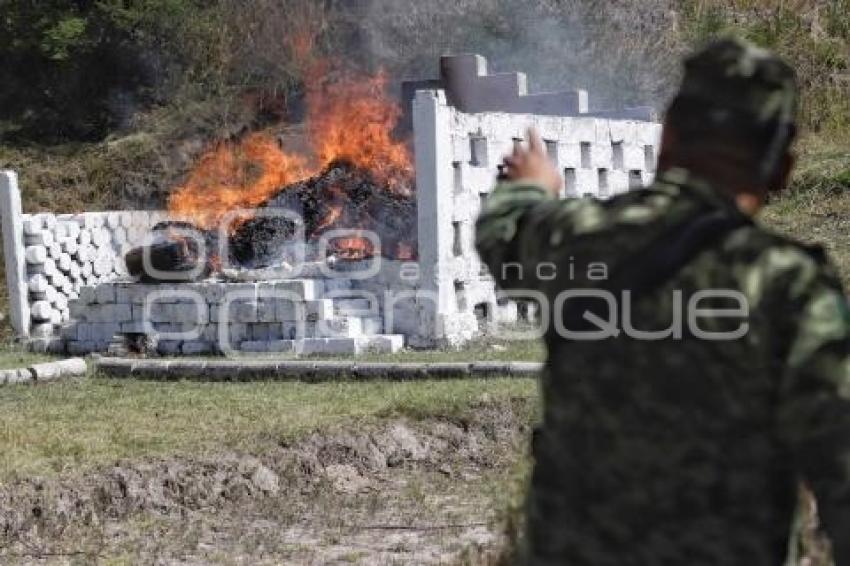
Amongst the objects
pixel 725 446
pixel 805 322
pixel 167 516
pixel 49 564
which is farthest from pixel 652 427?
pixel 167 516

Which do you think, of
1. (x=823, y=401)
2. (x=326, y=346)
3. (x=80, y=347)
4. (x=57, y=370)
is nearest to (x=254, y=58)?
(x=80, y=347)

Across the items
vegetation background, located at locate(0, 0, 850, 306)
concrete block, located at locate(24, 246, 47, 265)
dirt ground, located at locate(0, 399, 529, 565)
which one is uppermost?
vegetation background, located at locate(0, 0, 850, 306)

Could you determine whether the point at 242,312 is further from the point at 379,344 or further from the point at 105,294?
the point at 105,294

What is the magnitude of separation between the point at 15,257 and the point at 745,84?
13.8 meters

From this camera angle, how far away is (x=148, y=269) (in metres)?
13.7

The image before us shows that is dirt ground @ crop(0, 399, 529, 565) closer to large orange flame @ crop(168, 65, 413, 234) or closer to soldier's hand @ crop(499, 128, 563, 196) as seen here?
soldier's hand @ crop(499, 128, 563, 196)

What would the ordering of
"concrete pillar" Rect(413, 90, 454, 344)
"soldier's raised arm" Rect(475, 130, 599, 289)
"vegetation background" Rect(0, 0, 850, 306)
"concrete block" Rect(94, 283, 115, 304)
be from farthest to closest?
"vegetation background" Rect(0, 0, 850, 306) < "concrete block" Rect(94, 283, 115, 304) < "concrete pillar" Rect(413, 90, 454, 344) < "soldier's raised arm" Rect(475, 130, 599, 289)

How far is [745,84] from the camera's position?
211 centimetres

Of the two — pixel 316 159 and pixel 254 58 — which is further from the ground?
pixel 254 58

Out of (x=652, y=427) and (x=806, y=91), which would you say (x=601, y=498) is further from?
(x=806, y=91)

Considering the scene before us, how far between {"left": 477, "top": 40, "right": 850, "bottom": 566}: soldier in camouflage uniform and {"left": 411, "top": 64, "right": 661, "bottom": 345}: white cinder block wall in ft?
31.0

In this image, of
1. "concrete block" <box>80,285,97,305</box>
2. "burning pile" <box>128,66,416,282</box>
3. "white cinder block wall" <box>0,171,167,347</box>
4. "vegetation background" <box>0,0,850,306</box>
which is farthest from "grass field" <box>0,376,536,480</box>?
"vegetation background" <box>0,0,850,306</box>

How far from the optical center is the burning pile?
48.5 feet

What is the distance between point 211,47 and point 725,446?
21727 mm
